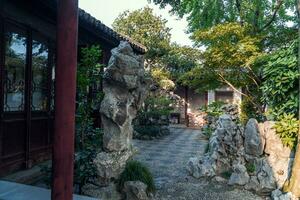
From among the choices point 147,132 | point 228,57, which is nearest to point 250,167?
point 228,57

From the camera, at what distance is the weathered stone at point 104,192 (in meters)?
4.98

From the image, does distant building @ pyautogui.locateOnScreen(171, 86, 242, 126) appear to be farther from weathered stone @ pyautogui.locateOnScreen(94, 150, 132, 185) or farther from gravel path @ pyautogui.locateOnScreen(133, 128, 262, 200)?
weathered stone @ pyautogui.locateOnScreen(94, 150, 132, 185)

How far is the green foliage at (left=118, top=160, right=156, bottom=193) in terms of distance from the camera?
17.1 ft

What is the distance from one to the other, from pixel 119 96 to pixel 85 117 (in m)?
0.69

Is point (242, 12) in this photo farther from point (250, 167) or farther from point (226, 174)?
point (226, 174)

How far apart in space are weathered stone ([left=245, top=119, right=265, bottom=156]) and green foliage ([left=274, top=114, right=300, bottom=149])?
1.32ft

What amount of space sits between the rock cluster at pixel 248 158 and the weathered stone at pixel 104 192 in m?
2.18

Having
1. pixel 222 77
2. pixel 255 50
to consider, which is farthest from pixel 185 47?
pixel 255 50

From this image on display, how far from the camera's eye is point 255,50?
880cm

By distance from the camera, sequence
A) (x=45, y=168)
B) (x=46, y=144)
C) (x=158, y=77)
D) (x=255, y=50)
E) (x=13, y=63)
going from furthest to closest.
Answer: (x=158, y=77)
(x=255, y=50)
(x=46, y=144)
(x=13, y=63)
(x=45, y=168)

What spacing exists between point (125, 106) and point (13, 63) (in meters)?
2.36

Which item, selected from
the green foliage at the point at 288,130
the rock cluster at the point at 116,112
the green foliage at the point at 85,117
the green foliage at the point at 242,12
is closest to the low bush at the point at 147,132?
the green foliage at the point at 242,12

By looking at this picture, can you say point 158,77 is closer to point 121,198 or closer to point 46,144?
point 46,144

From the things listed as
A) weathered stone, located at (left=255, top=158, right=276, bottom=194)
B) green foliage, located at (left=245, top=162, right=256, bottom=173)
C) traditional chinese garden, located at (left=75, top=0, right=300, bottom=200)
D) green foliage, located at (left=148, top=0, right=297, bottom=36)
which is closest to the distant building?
green foliage, located at (left=148, top=0, right=297, bottom=36)
